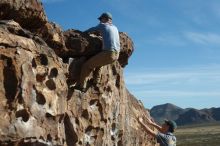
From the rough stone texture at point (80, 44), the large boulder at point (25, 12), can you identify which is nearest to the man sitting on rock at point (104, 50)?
the rough stone texture at point (80, 44)

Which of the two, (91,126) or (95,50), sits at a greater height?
(95,50)

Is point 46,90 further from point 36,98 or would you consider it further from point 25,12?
point 25,12

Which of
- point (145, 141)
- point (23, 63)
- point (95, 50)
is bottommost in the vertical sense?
A: point (145, 141)

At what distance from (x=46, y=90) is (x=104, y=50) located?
3838mm

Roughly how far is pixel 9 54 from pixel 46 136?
2.59 meters

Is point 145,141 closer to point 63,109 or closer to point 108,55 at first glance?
point 108,55

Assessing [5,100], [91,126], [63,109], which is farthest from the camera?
[91,126]

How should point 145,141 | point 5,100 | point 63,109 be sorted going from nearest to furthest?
point 5,100 → point 63,109 → point 145,141

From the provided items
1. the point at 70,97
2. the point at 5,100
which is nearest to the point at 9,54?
the point at 5,100

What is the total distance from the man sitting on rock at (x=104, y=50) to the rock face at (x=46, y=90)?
315mm

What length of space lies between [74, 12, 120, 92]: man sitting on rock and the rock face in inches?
12.4

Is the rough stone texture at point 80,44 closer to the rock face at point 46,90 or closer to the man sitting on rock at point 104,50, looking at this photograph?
the rock face at point 46,90

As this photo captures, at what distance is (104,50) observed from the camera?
16547 millimetres

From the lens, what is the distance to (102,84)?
1850 cm
